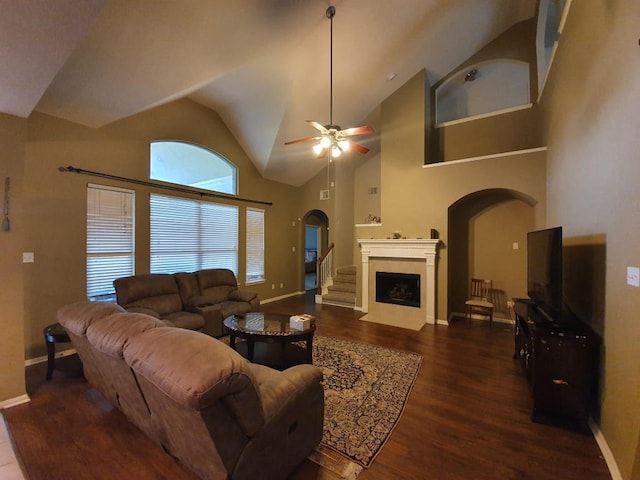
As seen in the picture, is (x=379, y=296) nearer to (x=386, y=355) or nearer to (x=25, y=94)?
(x=386, y=355)

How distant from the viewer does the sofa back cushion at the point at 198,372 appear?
110cm

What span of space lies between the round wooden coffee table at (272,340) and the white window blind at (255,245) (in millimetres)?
3119

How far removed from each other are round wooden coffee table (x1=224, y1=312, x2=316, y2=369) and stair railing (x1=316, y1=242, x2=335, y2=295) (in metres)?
3.41

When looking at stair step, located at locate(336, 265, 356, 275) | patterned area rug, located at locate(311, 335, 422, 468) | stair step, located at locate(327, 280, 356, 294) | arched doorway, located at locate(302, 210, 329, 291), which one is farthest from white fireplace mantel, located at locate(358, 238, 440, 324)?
arched doorway, located at locate(302, 210, 329, 291)

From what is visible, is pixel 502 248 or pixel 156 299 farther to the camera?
pixel 502 248

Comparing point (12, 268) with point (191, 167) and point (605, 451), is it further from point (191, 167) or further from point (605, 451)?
A: point (605, 451)

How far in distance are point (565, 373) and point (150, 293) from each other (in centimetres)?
466

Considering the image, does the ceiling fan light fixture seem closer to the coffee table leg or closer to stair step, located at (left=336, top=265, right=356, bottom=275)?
the coffee table leg

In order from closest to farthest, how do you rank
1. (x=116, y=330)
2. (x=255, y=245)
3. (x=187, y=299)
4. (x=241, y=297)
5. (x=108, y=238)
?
(x=116, y=330), (x=108, y=238), (x=187, y=299), (x=241, y=297), (x=255, y=245)

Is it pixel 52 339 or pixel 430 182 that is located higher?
pixel 430 182

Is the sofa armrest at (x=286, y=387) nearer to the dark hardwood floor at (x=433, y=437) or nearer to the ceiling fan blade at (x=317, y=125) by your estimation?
the dark hardwood floor at (x=433, y=437)

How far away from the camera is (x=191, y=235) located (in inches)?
203

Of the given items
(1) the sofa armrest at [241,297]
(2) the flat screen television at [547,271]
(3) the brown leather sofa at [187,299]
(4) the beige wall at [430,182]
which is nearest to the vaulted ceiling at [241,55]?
(4) the beige wall at [430,182]

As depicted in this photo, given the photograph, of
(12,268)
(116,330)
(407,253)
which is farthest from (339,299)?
(12,268)
